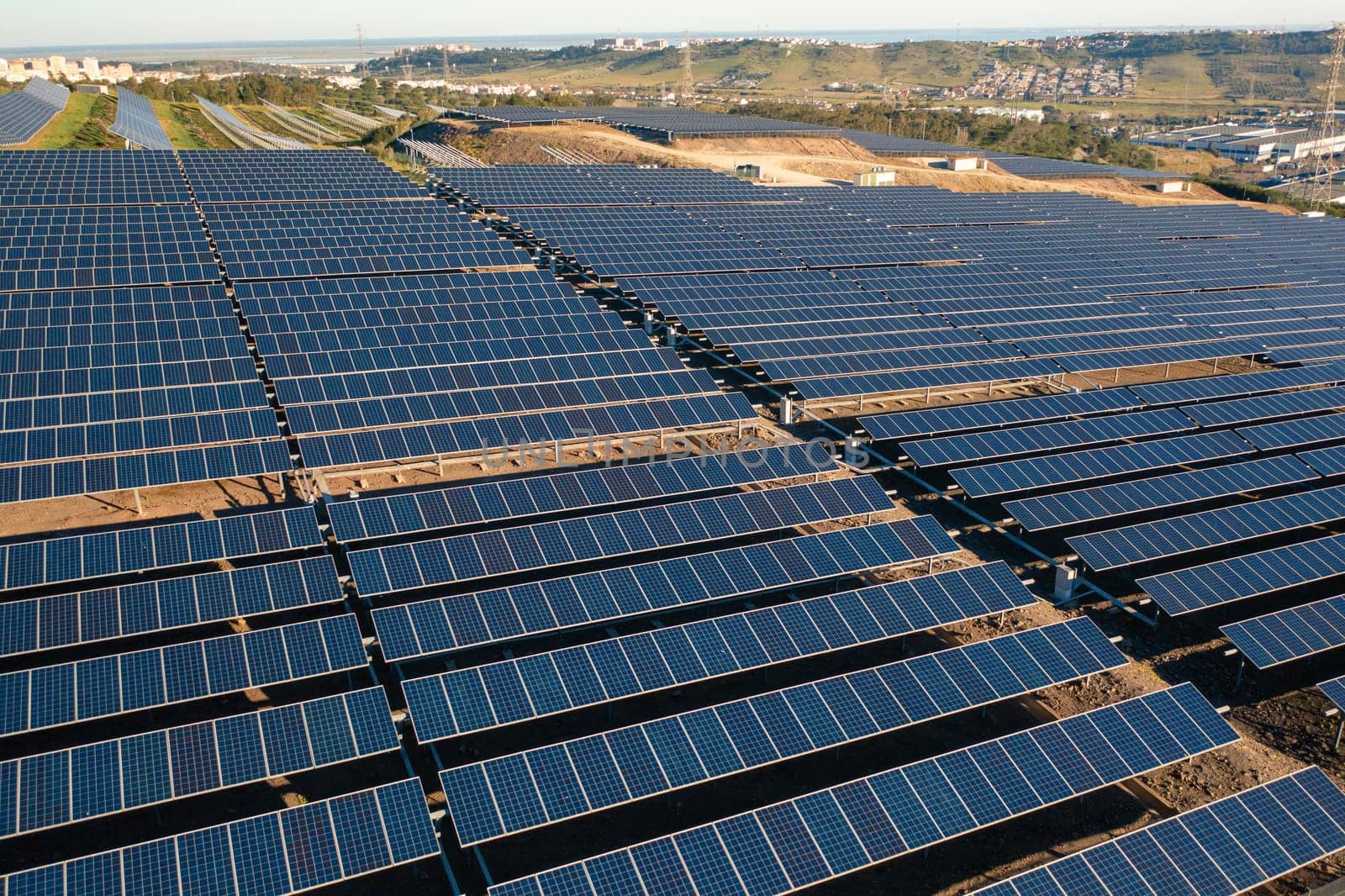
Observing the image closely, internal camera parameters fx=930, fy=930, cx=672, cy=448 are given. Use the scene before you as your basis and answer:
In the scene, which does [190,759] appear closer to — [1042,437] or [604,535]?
[604,535]

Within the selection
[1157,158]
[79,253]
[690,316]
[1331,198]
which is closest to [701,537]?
[690,316]

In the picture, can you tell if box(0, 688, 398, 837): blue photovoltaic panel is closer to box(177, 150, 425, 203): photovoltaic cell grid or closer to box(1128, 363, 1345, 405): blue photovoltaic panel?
box(1128, 363, 1345, 405): blue photovoltaic panel

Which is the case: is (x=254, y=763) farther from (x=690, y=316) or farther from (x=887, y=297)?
(x=887, y=297)

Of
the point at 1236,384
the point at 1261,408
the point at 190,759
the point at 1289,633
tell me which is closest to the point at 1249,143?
the point at 1236,384

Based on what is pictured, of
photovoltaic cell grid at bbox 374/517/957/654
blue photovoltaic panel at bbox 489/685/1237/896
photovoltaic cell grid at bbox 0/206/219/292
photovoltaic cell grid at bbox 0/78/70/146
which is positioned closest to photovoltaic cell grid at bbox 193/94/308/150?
photovoltaic cell grid at bbox 0/78/70/146

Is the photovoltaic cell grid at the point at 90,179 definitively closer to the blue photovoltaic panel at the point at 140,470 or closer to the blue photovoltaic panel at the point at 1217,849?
the blue photovoltaic panel at the point at 140,470

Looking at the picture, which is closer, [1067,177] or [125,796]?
[125,796]
